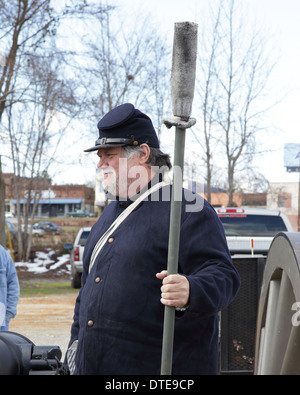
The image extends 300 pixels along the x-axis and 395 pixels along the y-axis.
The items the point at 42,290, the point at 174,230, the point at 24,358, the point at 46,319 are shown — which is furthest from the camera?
the point at 42,290

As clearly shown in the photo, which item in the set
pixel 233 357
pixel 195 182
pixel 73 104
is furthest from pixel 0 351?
pixel 195 182

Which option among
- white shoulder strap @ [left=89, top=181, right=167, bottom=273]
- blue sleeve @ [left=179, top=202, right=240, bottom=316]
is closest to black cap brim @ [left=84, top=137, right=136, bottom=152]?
white shoulder strap @ [left=89, top=181, right=167, bottom=273]

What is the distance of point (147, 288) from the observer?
2.66 metres

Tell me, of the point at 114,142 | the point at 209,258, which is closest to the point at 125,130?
the point at 114,142

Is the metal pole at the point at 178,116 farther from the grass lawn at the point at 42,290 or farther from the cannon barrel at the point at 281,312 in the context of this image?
the grass lawn at the point at 42,290

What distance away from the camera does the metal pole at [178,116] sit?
7.21 feet

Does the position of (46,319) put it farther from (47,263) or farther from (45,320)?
(47,263)

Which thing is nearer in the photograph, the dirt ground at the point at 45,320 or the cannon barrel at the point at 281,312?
the cannon barrel at the point at 281,312

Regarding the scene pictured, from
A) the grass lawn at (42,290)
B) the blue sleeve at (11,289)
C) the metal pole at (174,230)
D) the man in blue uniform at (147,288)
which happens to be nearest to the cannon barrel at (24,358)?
the metal pole at (174,230)

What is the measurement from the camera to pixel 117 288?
2699 millimetres

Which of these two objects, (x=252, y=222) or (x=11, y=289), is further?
(x=252, y=222)

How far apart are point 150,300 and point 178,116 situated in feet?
2.71

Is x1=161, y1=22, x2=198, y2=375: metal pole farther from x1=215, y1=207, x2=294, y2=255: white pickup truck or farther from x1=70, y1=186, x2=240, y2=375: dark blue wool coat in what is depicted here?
x1=215, y1=207, x2=294, y2=255: white pickup truck

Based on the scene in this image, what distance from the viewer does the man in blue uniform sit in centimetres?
263
